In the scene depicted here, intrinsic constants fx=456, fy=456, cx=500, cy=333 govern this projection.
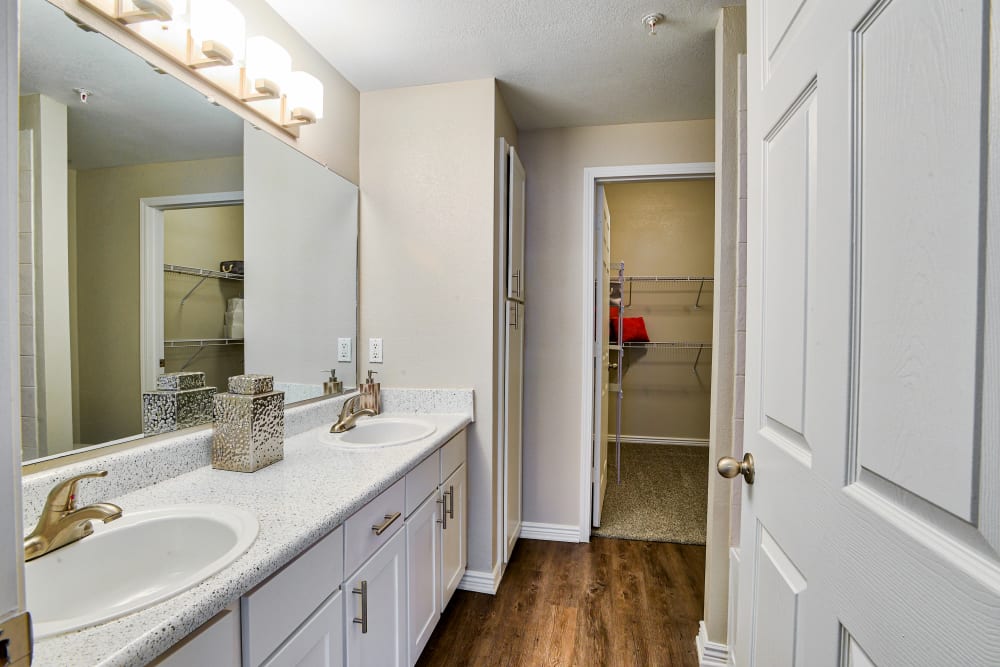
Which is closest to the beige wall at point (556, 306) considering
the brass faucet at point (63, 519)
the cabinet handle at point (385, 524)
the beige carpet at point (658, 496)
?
the beige carpet at point (658, 496)

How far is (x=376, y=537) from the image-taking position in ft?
4.04

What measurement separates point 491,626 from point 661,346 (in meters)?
3.26

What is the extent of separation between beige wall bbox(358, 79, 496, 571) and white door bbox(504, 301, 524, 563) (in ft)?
0.60

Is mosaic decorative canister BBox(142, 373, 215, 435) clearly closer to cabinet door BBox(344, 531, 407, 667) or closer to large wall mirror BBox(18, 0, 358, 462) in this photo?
large wall mirror BBox(18, 0, 358, 462)

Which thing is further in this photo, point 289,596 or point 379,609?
point 379,609

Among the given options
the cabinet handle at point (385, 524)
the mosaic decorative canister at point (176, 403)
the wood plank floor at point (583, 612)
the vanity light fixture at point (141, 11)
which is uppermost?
the vanity light fixture at point (141, 11)

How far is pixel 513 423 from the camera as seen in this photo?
2.40 m

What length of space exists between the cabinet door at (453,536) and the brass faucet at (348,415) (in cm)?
44

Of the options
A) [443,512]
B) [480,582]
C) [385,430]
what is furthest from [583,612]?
[385,430]

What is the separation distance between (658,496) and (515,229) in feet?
7.26

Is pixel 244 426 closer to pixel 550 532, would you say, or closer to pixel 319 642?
pixel 319 642

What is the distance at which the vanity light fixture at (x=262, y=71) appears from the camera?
4.73 ft

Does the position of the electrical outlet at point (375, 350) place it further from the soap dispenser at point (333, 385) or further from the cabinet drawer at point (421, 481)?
the cabinet drawer at point (421, 481)

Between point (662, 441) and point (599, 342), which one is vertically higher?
point (599, 342)
